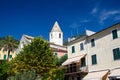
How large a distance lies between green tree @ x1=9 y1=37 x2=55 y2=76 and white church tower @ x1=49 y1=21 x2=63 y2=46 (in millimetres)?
42358

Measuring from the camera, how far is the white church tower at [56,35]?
85.1 meters

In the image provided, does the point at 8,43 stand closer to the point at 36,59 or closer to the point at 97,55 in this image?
the point at 36,59

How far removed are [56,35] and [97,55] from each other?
48.9 metres

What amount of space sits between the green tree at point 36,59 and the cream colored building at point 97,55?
451cm

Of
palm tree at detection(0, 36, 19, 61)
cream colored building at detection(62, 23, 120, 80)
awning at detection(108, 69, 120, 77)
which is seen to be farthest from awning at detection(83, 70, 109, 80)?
palm tree at detection(0, 36, 19, 61)

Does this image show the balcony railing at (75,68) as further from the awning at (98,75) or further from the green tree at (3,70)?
the green tree at (3,70)

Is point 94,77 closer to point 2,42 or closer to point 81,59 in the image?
point 81,59

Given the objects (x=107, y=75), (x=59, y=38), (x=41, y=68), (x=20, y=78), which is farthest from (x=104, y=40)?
(x=59, y=38)

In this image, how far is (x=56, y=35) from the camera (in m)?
85.9

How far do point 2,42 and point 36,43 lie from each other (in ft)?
101

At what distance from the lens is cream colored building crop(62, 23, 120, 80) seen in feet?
112

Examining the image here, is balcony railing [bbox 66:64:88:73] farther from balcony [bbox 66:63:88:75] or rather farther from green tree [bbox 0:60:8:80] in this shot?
green tree [bbox 0:60:8:80]

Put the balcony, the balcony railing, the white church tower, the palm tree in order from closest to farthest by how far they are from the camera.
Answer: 1. the balcony
2. the balcony railing
3. the palm tree
4. the white church tower

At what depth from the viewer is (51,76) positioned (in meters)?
39.3
